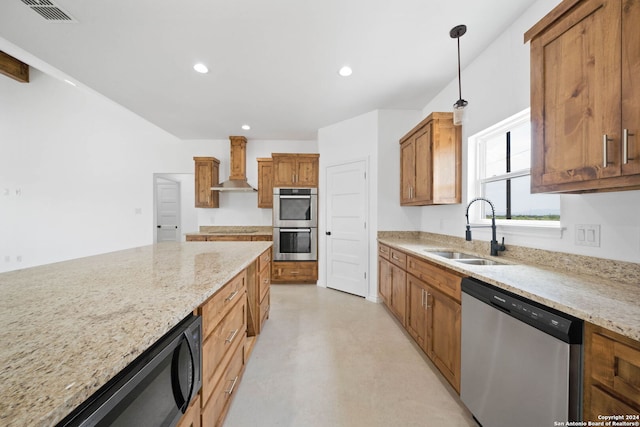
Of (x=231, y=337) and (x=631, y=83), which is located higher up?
(x=631, y=83)

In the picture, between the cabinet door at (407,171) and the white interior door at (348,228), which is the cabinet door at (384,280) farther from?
the cabinet door at (407,171)

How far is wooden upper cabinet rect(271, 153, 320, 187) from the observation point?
163 inches

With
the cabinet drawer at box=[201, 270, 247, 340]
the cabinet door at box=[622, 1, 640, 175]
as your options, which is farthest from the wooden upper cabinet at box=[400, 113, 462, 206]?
the cabinet drawer at box=[201, 270, 247, 340]

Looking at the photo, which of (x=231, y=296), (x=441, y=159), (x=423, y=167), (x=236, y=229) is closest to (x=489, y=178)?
(x=441, y=159)

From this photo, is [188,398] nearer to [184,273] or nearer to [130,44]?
[184,273]

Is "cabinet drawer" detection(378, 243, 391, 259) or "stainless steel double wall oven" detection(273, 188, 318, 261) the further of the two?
"stainless steel double wall oven" detection(273, 188, 318, 261)

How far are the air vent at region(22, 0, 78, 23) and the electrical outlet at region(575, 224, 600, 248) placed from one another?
3853 mm

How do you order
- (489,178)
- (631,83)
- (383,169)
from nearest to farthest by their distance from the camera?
(631,83) < (489,178) < (383,169)

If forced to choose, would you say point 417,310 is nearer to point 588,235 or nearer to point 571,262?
point 571,262

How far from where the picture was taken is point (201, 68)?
8.07 ft

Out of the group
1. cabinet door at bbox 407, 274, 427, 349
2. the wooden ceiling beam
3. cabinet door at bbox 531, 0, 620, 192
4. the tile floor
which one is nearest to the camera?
cabinet door at bbox 531, 0, 620, 192

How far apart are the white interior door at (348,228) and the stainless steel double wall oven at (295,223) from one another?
314 millimetres

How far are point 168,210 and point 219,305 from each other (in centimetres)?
605

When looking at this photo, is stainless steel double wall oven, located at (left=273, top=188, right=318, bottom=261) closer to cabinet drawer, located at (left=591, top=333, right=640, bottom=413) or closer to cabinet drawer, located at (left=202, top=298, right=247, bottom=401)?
cabinet drawer, located at (left=202, top=298, right=247, bottom=401)
